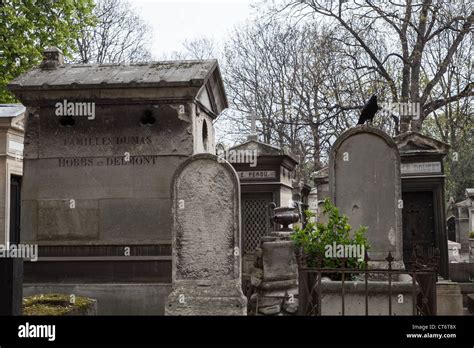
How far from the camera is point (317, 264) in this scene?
19.8ft

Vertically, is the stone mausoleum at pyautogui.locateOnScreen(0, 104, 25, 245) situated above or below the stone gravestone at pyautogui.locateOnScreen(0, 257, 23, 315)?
above

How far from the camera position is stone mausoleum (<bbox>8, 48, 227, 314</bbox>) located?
24.7ft

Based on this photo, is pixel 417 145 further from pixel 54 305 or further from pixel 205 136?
pixel 54 305

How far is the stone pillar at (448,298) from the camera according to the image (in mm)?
8039

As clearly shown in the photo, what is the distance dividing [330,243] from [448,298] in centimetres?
295

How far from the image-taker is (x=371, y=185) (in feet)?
25.0

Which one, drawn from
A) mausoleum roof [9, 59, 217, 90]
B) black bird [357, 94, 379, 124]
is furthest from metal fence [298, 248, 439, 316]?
mausoleum roof [9, 59, 217, 90]

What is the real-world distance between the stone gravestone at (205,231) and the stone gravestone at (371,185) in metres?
2.32

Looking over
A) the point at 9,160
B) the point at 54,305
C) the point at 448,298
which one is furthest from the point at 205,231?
the point at 9,160

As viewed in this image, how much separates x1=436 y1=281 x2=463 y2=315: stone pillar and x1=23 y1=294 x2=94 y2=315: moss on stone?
5.10 metres

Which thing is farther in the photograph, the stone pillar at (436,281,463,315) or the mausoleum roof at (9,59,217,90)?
the stone pillar at (436,281,463,315)

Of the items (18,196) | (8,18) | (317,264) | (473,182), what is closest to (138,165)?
(317,264)

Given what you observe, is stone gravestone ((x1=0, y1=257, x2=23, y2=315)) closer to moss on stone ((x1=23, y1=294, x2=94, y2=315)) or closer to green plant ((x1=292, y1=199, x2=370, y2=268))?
moss on stone ((x1=23, y1=294, x2=94, y2=315))

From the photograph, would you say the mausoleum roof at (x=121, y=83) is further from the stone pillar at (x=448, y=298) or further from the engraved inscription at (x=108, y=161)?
the stone pillar at (x=448, y=298)
